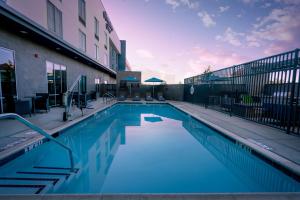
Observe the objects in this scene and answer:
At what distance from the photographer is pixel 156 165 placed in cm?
326

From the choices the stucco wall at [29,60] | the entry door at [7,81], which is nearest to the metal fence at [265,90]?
the entry door at [7,81]

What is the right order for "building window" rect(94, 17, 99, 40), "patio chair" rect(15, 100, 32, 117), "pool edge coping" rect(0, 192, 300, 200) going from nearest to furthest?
"pool edge coping" rect(0, 192, 300, 200), "patio chair" rect(15, 100, 32, 117), "building window" rect(94, 17, 99, 40)

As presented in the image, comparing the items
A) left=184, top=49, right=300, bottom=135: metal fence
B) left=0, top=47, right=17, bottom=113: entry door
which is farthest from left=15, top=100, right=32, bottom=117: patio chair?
left=184, top=49, right=300, bottom=135: metal fence

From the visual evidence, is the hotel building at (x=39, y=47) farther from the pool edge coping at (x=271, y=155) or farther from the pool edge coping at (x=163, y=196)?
the pool edge coping at (x=271, y=155)

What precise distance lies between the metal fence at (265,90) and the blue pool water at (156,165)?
212 centimetres

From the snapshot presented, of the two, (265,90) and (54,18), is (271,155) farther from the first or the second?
(54,18)

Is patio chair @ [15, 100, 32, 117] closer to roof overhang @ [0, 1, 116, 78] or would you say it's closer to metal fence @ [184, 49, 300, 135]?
roof overhang @ [0, 1, 116, 78]

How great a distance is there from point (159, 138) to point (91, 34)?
48.6 feet

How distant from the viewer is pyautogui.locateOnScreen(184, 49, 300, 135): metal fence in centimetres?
445

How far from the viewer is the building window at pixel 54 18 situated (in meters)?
8.75

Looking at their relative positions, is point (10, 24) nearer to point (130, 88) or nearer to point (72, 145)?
point (72, 145)

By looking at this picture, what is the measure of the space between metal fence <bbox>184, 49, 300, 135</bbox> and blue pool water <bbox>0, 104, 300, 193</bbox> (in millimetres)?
2122

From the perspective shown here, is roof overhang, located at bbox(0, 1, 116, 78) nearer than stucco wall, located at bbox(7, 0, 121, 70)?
Yes

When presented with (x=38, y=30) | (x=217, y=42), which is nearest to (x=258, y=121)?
(x=38, y=30)
